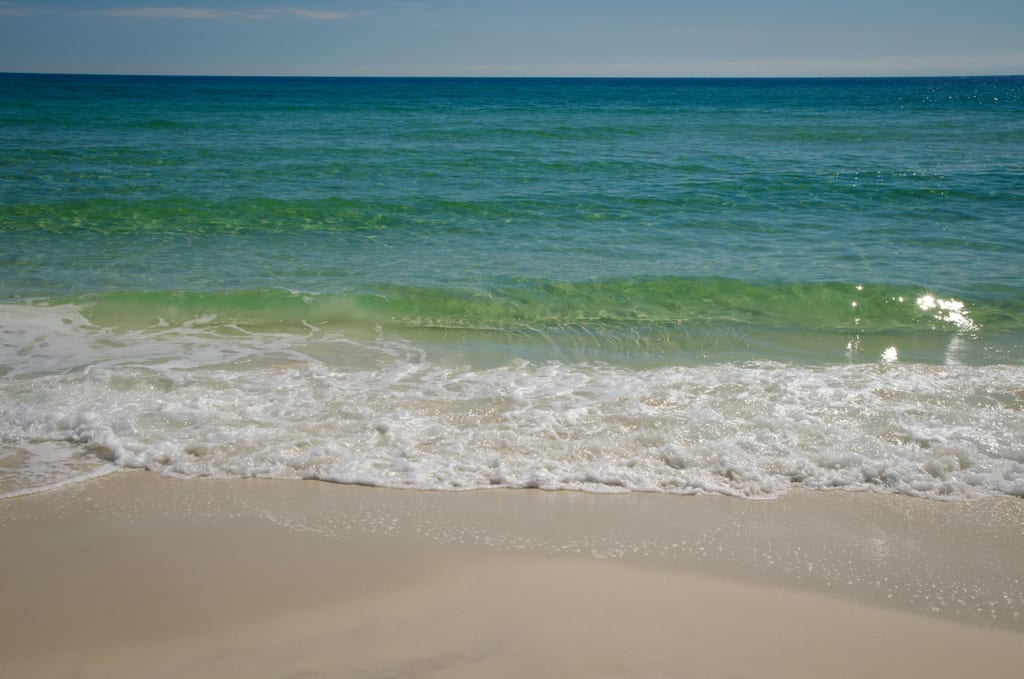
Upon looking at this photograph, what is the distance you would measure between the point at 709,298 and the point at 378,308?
379 centimetres

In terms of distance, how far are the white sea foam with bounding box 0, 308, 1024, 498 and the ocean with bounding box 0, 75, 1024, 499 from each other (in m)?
0.02

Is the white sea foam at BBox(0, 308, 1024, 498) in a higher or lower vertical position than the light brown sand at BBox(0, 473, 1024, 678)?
higher

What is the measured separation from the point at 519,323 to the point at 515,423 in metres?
2.75

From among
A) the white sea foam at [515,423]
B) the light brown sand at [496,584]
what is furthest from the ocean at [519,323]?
the light brown sand at [496,584]

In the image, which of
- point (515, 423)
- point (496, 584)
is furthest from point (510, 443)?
point (496, 584)

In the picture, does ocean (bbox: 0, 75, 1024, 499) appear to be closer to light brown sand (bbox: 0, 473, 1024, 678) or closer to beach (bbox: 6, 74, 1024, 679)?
beach (bbox: 6, 74, 1024, 679)

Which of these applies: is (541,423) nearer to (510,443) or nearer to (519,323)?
(510,443)

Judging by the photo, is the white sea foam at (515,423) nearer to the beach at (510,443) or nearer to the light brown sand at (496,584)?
the beach at (510,443)

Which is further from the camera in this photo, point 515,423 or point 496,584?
point 515,423

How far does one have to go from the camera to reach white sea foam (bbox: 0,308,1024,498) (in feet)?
15.7

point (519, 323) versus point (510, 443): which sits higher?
point (519, 323)

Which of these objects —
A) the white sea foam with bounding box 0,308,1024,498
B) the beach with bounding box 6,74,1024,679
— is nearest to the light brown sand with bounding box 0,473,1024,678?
the beach with bounding box 6,74,1024,679

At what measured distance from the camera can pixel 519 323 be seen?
814 centimetres

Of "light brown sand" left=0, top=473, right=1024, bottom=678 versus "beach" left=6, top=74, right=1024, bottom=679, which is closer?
"light brown sand" left=0, top=473, right=1024, bottom=678
